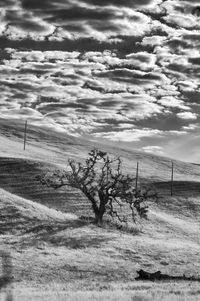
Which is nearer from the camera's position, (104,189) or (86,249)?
(86,249)

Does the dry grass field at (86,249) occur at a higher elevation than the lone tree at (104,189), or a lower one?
lower

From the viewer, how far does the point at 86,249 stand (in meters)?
47.9

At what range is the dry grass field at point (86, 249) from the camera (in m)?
30.7

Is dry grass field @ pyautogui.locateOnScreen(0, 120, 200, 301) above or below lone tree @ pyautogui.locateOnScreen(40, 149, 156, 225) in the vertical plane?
below

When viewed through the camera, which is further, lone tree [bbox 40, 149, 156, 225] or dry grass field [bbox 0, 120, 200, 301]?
lone tree [bbox 40, 149, 156, 225]

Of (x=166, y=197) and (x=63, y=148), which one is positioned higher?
(x=63, y=148)

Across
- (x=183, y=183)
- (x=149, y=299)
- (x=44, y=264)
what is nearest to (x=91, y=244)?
(x=44, y=264)

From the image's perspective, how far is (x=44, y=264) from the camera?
40594 millimetres

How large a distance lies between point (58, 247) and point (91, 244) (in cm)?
404

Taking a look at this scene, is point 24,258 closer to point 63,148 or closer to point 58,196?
point 58,196

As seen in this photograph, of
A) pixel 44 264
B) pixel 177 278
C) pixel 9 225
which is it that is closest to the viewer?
pixel 177 278

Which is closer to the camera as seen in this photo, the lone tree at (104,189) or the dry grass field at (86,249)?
the dry grass field at (86,249)

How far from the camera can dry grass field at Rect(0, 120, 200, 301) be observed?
1209 inches

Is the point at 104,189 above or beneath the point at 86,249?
above
